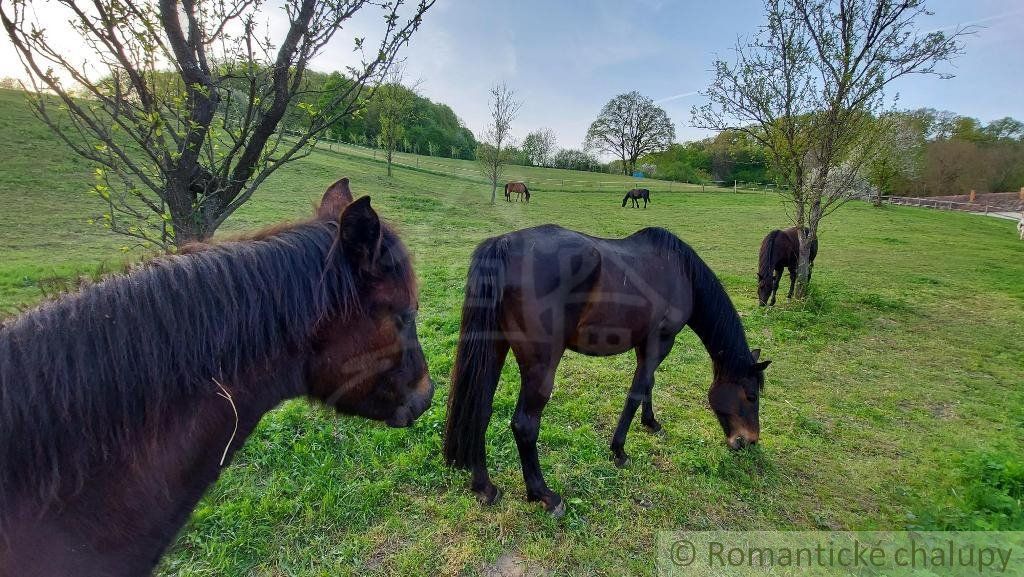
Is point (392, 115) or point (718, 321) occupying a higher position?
→ point (392, 115)

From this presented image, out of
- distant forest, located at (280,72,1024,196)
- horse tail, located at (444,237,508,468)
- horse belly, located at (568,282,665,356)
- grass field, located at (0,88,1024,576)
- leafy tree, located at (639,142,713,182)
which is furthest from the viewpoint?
leafy tree, located at (639,142,713,182)

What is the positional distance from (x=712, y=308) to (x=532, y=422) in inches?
79.3

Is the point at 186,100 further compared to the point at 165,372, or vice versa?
the point at 186,100

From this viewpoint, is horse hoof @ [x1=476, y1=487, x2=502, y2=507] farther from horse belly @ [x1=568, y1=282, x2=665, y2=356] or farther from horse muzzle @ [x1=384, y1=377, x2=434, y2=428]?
horse muzzle @ [x1=384, y1=377, x2=434, y2=428]

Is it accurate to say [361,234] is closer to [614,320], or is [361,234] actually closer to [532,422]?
[532,422]

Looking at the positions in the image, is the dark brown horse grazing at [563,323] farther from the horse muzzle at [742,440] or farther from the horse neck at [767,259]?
the horse neck at [767,259]

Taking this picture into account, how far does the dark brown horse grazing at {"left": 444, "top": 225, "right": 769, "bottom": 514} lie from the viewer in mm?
2938

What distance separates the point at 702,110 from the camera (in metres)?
8.23

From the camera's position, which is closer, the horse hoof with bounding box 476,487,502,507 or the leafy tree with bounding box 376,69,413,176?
the horse hoof with bounding box 476,487,502,507

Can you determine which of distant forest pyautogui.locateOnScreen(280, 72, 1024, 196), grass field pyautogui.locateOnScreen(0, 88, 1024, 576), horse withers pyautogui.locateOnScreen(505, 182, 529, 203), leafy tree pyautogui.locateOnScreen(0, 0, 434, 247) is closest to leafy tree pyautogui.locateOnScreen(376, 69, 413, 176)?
distant forest pyautogui.locateOnScreen(280, 72, 1024, 196)

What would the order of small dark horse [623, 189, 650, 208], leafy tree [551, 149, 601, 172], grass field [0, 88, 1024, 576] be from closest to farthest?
1. grass field [0, 88, 1024, 576]
2. small dark horse [623, 189, 650, 208]
3. leafy tree [551, 149, 601, 172]

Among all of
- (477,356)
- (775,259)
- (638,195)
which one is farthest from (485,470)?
(638,195)

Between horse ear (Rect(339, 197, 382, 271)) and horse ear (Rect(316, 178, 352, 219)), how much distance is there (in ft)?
0.84

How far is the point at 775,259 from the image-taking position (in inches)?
334
